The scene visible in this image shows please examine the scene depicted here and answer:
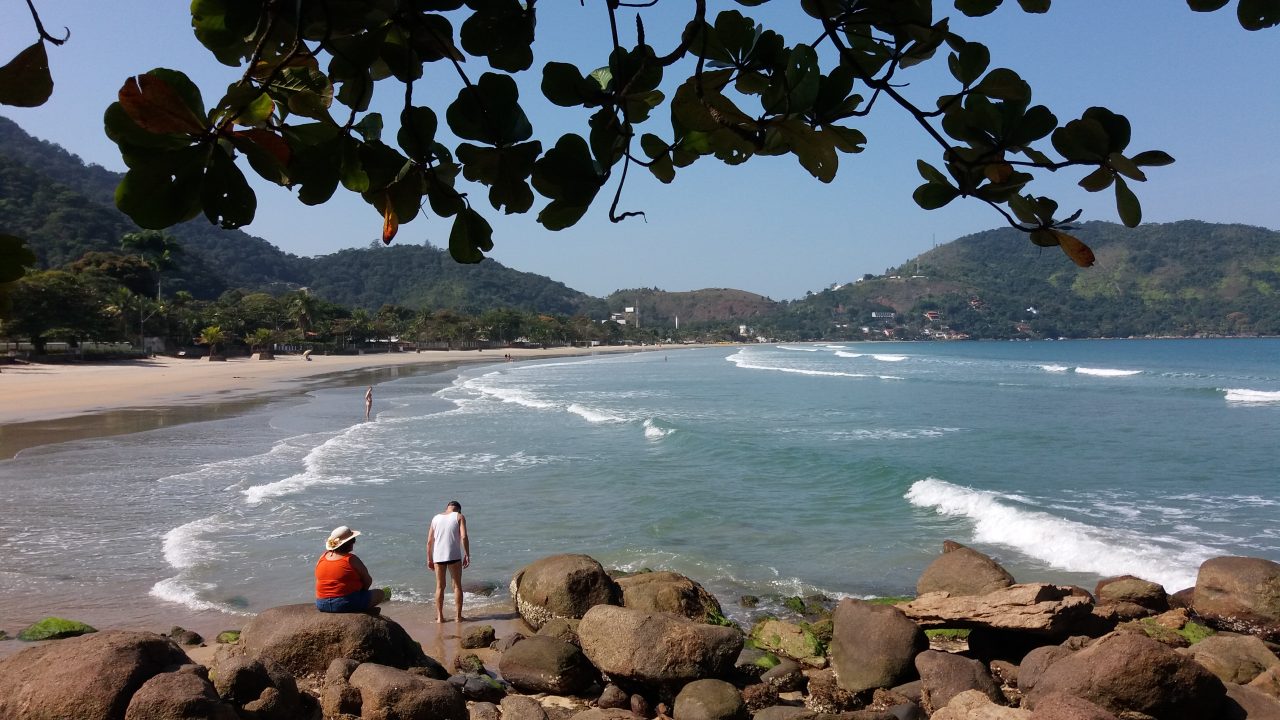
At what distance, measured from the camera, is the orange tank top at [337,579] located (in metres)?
7.15

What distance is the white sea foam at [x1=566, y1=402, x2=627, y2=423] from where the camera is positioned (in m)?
26.8

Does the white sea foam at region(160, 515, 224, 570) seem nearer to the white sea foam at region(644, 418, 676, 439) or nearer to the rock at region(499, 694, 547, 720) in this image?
the rock at region(499, 694, 547, 720)

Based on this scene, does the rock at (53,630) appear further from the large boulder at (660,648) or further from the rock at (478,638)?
the large boulder at (660,648)

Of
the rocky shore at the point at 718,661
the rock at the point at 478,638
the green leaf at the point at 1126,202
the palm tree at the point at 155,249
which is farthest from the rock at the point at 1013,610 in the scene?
the palm tree at the point at 155,249

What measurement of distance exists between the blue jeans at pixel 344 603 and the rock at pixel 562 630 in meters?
1.62

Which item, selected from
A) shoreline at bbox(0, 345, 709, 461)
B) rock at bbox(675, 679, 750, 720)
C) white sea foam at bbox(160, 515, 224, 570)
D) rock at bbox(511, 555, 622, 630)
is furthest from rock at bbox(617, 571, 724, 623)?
shoreline at bbox(0, 345, 709, 461)

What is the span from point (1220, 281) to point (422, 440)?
617 feet

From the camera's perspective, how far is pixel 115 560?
1078 cm

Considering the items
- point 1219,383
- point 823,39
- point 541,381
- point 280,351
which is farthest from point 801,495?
point 280,351

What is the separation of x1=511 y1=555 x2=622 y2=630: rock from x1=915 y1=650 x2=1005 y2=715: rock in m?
3.15

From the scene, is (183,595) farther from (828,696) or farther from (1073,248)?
(1073,248)

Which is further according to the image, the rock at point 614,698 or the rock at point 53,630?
the rock at point 53,630

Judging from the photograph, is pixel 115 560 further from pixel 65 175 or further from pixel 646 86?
pixel 65 175

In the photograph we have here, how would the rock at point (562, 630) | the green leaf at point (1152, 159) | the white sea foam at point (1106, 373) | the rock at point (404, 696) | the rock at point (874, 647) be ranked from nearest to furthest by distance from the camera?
the green leaf at point (1152, 159) < the rock at point (404, 696) < the rock at point (874, 647) < the rock at point (562, 630) < the white sea foam at point (1106, 373)
